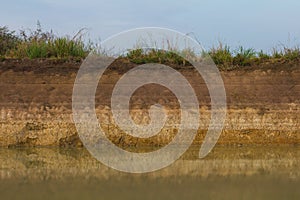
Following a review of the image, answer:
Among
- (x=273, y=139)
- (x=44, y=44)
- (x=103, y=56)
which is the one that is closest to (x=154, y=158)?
(x=273, y=139)

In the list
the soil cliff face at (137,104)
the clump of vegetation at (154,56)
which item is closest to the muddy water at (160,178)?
the soil cliff face at (137,104)

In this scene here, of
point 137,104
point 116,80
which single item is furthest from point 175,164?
point 116,80

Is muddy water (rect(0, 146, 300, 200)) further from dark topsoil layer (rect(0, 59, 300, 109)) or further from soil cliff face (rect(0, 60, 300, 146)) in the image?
dark topsoil layer (rect(0, 59, 300, 109))

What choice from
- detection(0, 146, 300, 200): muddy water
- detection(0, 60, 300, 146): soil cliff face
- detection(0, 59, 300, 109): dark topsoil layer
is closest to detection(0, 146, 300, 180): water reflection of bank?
detection(0, 146, 300, 200): muddy water

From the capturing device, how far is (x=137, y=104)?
12562 mm

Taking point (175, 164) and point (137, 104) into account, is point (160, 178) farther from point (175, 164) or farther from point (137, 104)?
point (137, 104)

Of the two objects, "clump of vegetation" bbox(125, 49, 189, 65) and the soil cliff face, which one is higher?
"clump of vegetation" bbox(125, 49, 189, 65)

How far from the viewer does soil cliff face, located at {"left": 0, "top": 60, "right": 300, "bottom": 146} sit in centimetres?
1209

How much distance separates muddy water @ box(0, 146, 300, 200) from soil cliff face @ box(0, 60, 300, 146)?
4.47 feet

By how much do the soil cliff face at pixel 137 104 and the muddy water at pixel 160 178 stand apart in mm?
1362

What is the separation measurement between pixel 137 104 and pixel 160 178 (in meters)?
4.54

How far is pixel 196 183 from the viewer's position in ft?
25.5

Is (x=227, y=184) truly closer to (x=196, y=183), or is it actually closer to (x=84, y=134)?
(x=196, y=183)

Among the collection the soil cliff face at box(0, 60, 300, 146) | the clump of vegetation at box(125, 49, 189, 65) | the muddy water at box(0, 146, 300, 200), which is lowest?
the muddy water at box(0, 146, 300, 200)
